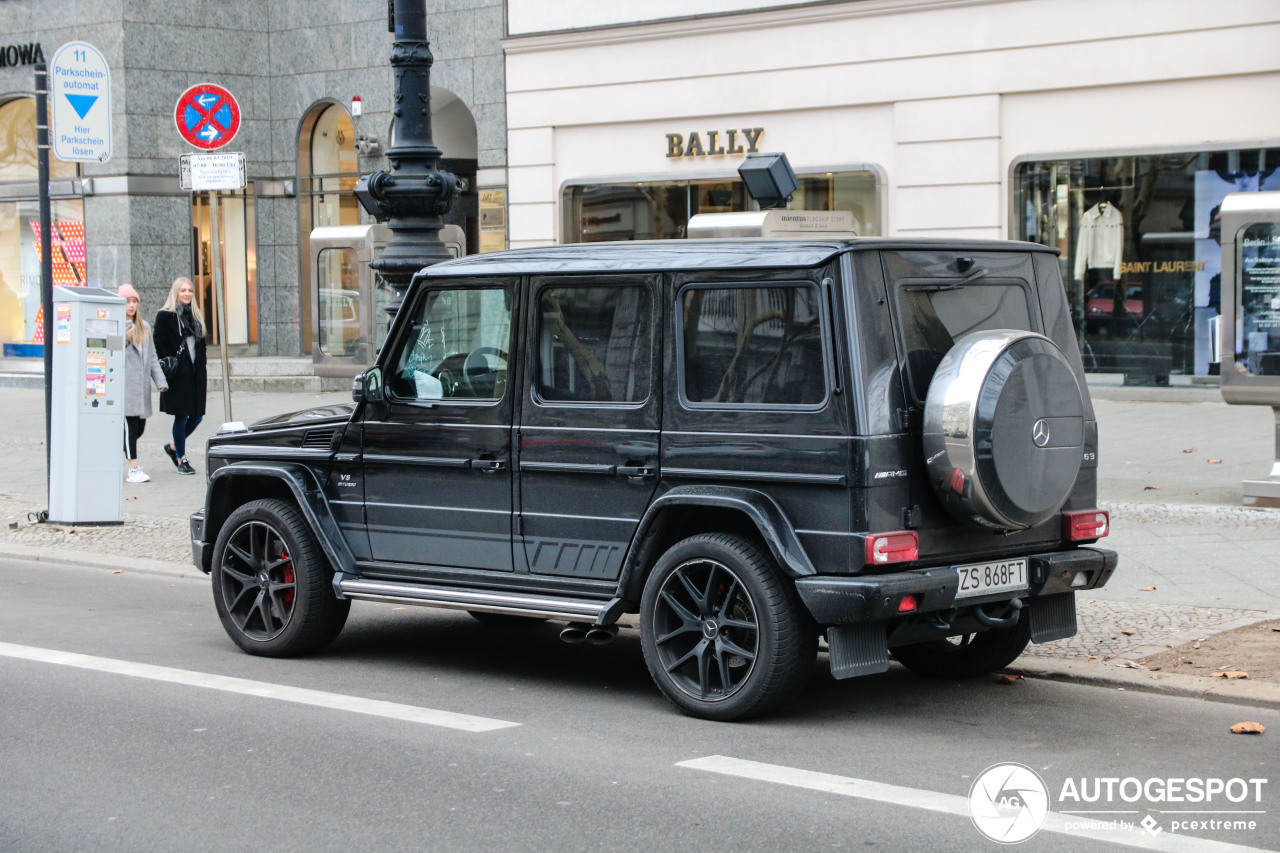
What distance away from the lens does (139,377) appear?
1416 cm

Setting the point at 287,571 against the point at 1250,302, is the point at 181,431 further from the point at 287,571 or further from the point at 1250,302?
the point at 1250,302

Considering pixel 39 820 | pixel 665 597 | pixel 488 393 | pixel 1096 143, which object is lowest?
pixel 39 820

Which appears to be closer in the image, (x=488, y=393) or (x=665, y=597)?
(x=665, y=597)

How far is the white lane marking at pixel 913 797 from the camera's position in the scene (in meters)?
4.55

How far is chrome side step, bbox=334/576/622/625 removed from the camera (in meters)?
6.40

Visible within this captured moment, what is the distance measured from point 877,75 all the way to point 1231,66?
4.04 m

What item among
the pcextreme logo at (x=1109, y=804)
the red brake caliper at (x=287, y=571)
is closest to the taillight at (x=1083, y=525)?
the pcextreme logo at (x=1109, y=804)

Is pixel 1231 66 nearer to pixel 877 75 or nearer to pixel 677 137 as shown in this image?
pixel 877 75

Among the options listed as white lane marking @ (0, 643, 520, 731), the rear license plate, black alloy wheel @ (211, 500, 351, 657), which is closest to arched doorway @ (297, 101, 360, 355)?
black alloy wheel @ (211, 500, 351, 657)

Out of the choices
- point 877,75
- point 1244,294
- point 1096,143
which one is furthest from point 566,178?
point 1244,294

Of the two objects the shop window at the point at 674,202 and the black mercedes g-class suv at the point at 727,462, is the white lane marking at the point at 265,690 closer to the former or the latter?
the black mercedes g-class suv at the point at 727,462

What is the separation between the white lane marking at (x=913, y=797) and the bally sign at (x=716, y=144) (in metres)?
15.0

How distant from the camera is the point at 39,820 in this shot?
487cm

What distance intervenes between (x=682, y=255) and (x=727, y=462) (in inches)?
34.1
